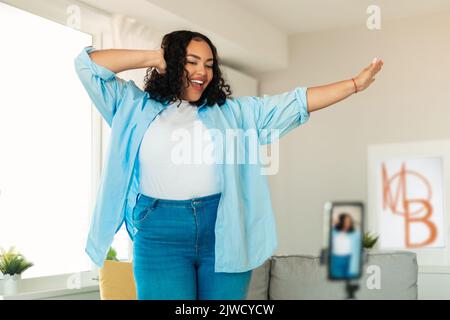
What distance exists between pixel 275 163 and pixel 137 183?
2781mm

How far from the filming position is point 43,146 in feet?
7.72

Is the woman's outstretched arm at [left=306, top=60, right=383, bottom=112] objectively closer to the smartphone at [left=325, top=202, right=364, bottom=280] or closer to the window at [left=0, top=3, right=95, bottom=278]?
the smartphone at [left=325, top=202, right=364, bottom=280]

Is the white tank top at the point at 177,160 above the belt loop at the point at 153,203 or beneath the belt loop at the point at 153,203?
above

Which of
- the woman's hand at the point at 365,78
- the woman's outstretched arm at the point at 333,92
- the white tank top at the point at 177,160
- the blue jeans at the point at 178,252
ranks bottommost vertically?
the blue jeans at the point at 178,252

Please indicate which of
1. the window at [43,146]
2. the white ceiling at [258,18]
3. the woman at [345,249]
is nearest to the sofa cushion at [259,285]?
the window at [43,146]

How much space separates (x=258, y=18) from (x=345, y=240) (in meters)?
2.73

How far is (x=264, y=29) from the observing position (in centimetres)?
344

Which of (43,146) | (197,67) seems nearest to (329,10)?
(43,146)

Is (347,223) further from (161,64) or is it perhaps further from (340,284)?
(340,284)

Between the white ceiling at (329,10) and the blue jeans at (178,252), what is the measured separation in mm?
2291

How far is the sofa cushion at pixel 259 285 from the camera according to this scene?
8.13 feet

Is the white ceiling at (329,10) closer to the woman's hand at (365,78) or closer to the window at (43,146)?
the window at (43,146)

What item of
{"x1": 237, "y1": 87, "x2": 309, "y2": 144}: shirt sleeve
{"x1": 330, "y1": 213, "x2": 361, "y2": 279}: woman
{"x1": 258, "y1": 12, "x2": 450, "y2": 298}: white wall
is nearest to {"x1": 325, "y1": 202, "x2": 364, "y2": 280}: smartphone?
{"x1": 330, "y1": 213, "x2": 361, "y2": 279}: woman

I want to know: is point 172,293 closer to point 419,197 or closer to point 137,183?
point 137,183
